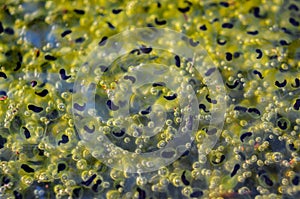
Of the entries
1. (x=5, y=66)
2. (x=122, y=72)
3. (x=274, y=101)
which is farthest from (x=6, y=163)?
(x=274, y=101)

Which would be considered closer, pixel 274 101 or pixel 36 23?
pixel 274 101

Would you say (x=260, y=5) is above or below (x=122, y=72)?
above

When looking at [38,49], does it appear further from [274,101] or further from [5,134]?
[274,101]

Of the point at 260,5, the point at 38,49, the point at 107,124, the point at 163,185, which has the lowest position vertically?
the point at 163,185

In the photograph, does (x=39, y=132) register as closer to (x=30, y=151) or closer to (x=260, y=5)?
(x=30, y=151)

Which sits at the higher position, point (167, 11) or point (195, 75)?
point (167, 11)

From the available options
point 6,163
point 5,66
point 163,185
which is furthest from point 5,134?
point 163,185
